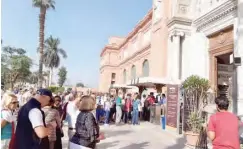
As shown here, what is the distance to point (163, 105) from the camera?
11.6 m

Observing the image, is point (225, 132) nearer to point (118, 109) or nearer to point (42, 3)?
point (118, 109)

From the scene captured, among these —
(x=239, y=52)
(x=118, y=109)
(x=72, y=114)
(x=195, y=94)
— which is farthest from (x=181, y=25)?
(x=72, y=114)

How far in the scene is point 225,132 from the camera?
3293 millimetres

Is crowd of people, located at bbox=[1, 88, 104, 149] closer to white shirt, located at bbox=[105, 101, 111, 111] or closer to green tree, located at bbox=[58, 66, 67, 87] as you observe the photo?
white shirt, located at bbox=[105, 101, 111, 111]

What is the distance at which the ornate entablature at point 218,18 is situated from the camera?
435 inches

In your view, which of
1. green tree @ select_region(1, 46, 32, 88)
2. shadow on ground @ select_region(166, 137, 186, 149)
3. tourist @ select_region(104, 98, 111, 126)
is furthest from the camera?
green tree @ select_region(1, 46, 32, 88)

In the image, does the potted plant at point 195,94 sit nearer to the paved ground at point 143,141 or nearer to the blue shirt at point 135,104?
the paved ground at point 143,141

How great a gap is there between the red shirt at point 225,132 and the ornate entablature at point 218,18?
29.1ft

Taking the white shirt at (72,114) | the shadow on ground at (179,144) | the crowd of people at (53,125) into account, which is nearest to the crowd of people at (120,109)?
the shadow on ground at (179,144)

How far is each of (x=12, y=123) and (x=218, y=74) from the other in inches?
449

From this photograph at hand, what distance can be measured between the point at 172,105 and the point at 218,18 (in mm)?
5220

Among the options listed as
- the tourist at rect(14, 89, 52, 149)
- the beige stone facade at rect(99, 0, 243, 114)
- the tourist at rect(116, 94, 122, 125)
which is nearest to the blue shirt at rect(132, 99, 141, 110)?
the tourist at rect(116, 94, 122, 125)

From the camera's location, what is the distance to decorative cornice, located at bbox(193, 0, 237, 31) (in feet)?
36.0

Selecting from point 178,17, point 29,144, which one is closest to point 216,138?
point 29,144
